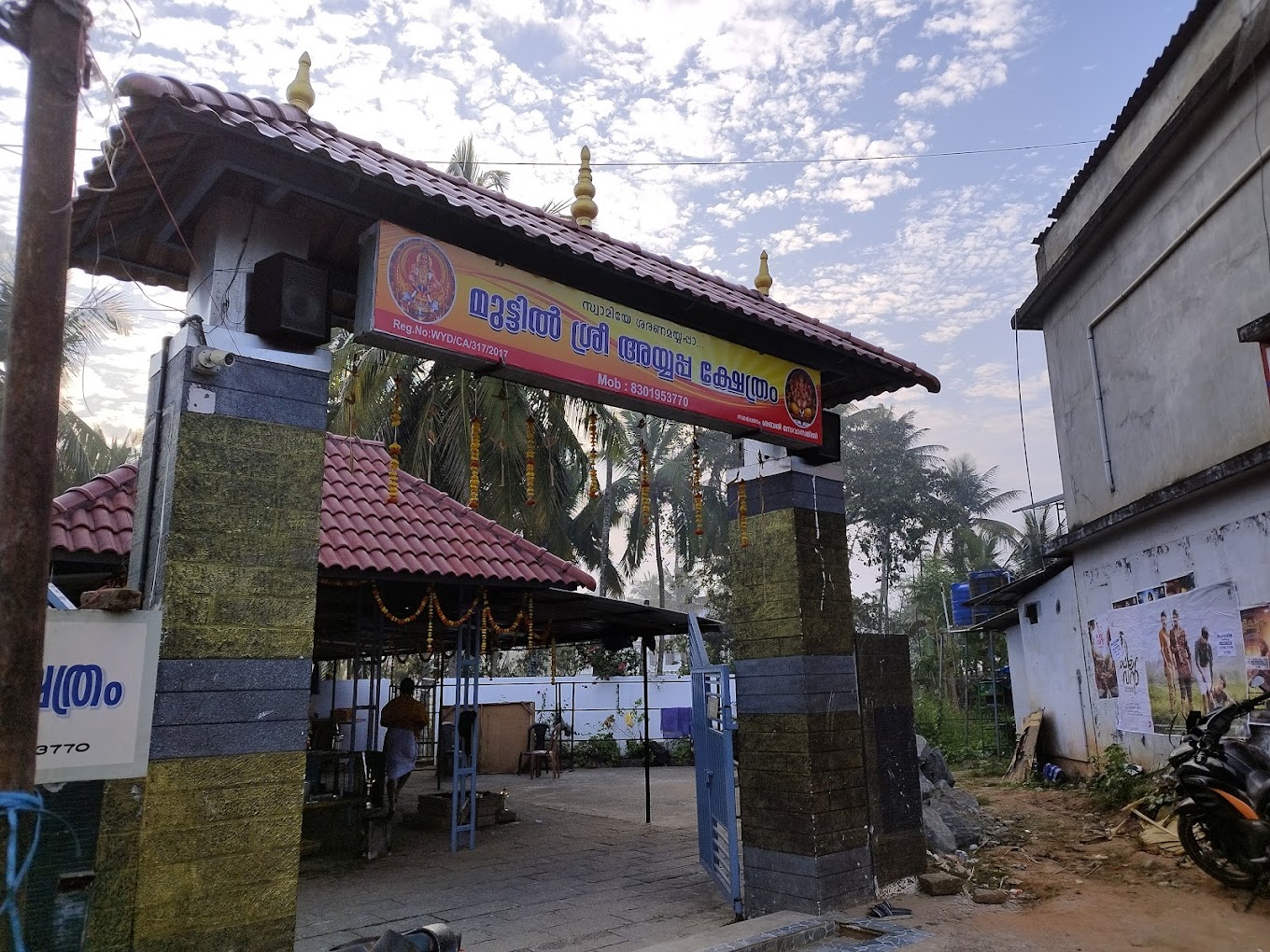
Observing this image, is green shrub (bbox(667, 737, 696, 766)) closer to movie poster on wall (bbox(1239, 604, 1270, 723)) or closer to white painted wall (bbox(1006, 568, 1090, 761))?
white painted wall (bbox(1006, 568, 1090, 761))

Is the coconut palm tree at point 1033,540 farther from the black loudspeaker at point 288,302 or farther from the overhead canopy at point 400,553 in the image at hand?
the black loudspeaker at point 288,302

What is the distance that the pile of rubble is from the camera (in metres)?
8.41

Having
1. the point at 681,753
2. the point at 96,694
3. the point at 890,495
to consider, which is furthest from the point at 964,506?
the point at 96,694

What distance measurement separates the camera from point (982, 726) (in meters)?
20.7

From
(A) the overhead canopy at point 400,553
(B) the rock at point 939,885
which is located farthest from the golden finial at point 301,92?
(B) the rock at point 939,885

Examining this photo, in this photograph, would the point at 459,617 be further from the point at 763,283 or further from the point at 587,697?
the point at 587,697

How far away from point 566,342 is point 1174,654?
891 centimetres

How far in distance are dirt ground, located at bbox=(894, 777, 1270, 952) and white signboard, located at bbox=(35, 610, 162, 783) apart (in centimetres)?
512

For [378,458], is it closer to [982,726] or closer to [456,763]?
[456,763]

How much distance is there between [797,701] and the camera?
22.3 ft

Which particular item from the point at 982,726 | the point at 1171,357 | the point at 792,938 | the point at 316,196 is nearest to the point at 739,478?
the point at 792,938

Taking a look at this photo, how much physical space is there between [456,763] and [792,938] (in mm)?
4844

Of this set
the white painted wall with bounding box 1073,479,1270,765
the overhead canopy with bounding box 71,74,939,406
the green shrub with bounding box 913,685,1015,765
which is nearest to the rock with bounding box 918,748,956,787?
the white painted wall with bounding box 1073,479,1270,765

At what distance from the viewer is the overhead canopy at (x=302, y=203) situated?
12.9 ft
